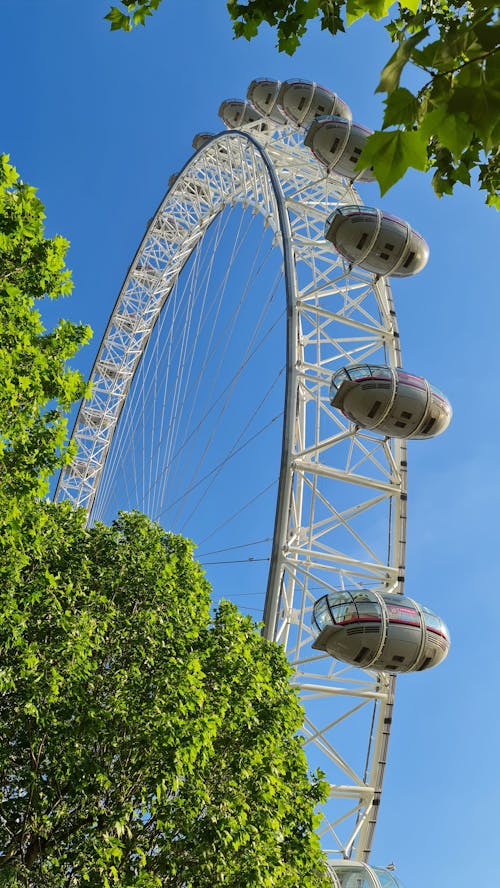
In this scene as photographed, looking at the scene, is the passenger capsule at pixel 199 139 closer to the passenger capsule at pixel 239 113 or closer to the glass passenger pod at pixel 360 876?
the passenger capsule at pixel 239 113

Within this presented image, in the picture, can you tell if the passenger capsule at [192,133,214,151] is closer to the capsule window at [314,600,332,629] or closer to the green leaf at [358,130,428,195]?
the capsule window at [314,600,332,629]

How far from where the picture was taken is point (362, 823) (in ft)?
66.2

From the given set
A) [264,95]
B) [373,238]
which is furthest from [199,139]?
[373,238]

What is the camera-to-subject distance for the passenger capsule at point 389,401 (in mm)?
20266

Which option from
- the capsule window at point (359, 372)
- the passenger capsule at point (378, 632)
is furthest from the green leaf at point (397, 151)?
the capsule window at point (359, 372)

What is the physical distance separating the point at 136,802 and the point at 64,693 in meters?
1.61

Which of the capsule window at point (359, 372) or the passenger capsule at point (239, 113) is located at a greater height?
the passenger capsule at point (239, 113)

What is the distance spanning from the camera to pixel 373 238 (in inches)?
903

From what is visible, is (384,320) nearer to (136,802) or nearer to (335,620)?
(335,620)

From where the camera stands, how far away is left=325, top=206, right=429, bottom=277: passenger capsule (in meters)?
22.9

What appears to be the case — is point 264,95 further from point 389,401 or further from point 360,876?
point 360,876

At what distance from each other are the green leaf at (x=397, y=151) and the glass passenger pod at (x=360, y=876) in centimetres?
1667

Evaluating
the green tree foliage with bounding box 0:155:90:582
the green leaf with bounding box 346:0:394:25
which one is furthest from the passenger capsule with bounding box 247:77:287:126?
the green leaf with bounding box 346:0:394:25

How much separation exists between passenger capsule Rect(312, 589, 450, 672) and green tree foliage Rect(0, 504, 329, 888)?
19.3 ft
